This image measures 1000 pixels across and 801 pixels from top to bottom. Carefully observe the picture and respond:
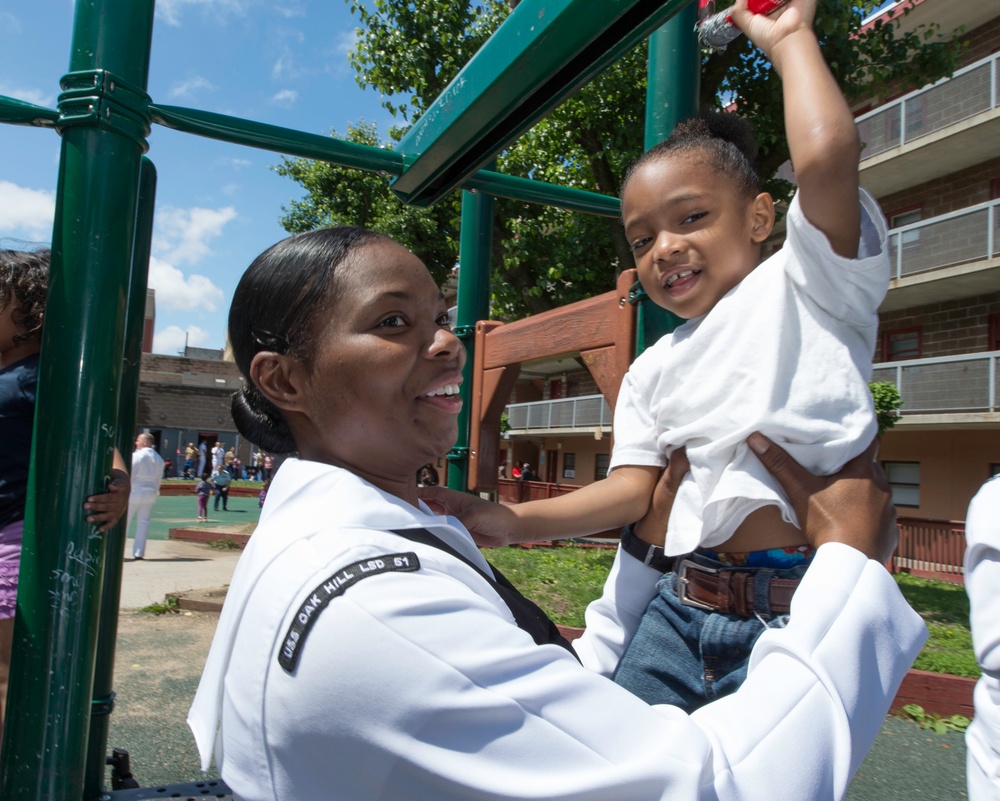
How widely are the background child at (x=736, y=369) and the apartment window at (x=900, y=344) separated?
17.3m

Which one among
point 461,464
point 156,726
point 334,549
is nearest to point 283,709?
point 334,549

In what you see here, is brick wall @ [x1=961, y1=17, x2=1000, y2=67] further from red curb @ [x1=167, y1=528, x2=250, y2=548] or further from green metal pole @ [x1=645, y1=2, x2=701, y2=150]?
green metal pole @ [x1=645, y1=2, x2=701, y2=150]

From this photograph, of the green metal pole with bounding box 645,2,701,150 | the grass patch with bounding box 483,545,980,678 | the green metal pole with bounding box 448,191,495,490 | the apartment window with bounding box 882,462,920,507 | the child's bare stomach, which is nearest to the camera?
the child's bare stomach

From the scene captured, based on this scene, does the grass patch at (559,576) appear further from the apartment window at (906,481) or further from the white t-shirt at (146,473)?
the apartment window at (906,481)

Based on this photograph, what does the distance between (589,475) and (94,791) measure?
25.3 m

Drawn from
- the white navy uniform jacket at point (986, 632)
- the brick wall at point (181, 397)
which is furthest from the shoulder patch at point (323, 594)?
the brick wall at point (181, 397)

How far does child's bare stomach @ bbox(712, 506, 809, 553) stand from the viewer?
1317 millimetres

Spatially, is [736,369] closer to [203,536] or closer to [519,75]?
[519,75]

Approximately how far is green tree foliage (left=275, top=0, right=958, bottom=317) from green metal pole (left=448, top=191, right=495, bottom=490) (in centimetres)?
659

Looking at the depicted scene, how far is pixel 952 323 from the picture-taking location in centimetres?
1598

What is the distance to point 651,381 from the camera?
1.63 meters

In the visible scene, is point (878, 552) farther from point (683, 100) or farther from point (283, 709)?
point (683, 100)

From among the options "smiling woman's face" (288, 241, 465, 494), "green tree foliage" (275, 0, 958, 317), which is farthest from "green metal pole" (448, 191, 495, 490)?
"green tree foliage" (275, 0, 958, 317)

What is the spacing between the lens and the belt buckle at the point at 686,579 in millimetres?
1357
